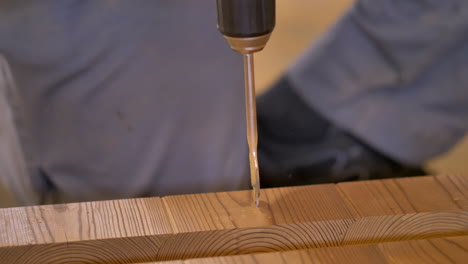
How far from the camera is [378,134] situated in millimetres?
858

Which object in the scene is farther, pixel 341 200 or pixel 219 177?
pixel 219 177

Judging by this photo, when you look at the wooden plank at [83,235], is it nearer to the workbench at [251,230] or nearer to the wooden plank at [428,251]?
the workbench at [251,230]

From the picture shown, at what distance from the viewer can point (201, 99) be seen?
82 cm

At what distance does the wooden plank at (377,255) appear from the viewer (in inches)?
25.7

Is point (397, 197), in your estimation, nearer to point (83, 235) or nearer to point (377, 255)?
point (377, 255)

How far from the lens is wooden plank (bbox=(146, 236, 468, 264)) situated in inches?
25.7

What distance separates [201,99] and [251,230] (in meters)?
0.23

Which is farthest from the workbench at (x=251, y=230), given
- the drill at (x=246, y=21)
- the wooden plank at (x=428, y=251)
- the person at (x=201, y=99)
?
the drill at (x=246, y=21)

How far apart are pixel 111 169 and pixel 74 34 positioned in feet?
0.72

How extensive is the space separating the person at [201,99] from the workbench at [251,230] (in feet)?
0.39

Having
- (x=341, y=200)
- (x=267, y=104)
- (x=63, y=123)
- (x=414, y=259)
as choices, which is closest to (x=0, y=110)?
(x=63, y=123)

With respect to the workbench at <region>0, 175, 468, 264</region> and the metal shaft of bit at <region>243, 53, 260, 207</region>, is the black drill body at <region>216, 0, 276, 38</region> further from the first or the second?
the workbench at <region>0, 175, 468, 264</region>

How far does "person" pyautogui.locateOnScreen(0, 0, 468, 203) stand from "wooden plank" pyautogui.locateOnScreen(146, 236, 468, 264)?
207 millimetres

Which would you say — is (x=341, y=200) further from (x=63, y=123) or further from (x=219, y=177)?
(x=63, y=123)
